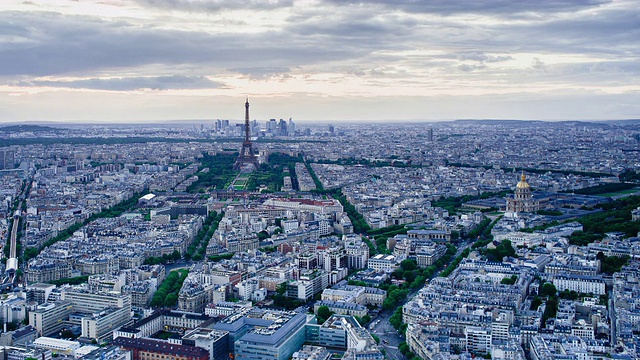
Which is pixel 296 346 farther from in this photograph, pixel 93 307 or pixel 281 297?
pixel 93 307

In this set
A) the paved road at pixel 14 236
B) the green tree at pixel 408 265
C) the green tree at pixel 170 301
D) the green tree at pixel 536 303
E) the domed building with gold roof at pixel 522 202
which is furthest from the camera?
the domed building with gold roof at pixel 522 202

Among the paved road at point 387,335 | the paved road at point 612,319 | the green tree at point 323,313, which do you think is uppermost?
the paved road at point 612,319

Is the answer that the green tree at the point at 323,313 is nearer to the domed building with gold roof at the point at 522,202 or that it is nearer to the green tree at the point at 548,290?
the green tree at the point at 548,290

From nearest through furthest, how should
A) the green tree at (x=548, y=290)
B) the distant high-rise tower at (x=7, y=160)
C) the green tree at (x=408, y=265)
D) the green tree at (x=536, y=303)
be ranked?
the green tree at (x=536, y=303) → the green tree at (x=548, y=290) → the green tree at (x=408, y=265) → the distant high-rise tower at (x=7, y=160)

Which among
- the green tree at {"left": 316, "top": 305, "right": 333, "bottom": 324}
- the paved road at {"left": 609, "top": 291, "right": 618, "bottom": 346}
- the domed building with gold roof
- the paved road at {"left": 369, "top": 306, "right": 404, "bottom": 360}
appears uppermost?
the domed building with gold roof

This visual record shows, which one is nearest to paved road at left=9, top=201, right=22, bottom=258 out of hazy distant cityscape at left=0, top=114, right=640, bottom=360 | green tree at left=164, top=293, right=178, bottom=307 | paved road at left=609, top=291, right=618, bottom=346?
hazy distant cityscape at left=0, top=114, right=640, bottom=360

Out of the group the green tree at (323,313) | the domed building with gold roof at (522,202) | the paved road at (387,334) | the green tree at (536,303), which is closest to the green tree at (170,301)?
the green tree at (323,313)

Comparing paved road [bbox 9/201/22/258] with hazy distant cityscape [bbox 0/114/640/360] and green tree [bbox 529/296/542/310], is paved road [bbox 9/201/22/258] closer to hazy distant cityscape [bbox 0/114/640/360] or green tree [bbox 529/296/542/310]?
hazy distant cityscape [bbox 0/114/640/360]

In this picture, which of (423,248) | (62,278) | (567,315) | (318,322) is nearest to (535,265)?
(423,248)

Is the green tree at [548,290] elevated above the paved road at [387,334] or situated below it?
above

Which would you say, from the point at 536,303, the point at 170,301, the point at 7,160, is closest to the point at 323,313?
the point at 170,301

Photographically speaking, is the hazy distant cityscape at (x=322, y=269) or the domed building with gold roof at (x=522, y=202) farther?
the domed building with gold roof at (x=522, y=202)
